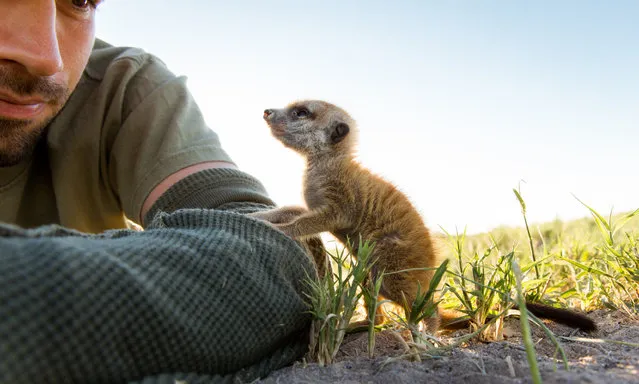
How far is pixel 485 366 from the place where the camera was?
1.42m

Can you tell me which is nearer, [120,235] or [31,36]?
[120,235]

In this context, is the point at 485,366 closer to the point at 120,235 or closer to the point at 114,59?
the point at 120,235

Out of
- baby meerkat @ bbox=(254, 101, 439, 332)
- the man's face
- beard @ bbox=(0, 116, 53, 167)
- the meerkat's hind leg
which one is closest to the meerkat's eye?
baby meerkat @ bbox=(254, 101, 439, 332)

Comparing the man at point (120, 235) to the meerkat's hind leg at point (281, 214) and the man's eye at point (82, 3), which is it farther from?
the meerkat's hind leg at point (281, 214)

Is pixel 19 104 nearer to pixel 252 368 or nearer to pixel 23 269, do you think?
pixel 23 269

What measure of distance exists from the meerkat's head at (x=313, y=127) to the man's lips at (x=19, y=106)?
1129 millimetres


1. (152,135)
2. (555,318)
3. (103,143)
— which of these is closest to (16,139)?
(103,143)

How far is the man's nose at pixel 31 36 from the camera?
2.26 metres

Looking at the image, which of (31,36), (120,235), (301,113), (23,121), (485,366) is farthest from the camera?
(301,113)

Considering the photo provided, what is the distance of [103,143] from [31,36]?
2.81 ft

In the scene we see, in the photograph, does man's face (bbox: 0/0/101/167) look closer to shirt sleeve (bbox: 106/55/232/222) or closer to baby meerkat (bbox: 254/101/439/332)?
shirt sleeve (bbox: 106/55/232/222)

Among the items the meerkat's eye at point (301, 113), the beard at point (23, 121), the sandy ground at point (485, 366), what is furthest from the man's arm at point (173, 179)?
the sandy ground at point (485, 366)

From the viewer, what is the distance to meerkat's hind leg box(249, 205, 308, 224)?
229cm

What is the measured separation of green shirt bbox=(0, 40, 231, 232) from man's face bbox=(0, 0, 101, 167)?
23 centimetres
